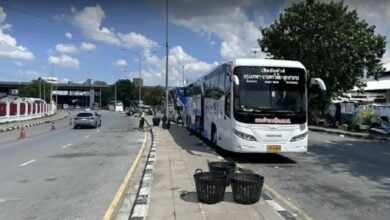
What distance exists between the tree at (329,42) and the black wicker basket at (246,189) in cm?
3684

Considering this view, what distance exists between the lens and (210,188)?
28.3 ft

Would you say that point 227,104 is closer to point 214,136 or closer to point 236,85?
point 236,85

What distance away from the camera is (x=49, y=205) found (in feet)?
30.9

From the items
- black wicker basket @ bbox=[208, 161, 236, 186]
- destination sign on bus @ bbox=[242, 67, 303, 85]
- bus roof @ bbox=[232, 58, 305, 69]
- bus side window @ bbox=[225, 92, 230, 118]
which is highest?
bus roof @ bbox=[232, 58, 305, 69]

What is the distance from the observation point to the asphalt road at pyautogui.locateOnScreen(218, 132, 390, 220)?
9203mm

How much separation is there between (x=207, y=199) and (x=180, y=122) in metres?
42.6

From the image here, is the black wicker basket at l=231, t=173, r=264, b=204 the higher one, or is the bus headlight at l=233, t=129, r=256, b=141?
the bus headlight at l=233, t=129, r=256, b=141

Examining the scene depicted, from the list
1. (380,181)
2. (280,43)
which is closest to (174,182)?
(380,181)

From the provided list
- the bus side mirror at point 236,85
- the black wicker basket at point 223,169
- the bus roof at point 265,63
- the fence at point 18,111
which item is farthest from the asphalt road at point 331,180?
the fence at point 18,111

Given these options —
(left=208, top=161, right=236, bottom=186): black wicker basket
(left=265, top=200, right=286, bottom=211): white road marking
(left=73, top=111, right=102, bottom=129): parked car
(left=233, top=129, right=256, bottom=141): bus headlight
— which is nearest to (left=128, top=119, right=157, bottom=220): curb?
(left=208, top=161, right=236, bottom=186): black wicker basket

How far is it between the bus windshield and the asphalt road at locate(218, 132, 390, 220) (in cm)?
152

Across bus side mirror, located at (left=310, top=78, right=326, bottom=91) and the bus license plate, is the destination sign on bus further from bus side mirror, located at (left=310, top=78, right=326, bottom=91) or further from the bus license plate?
the bus license plate

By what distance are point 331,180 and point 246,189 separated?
4751 millimetres

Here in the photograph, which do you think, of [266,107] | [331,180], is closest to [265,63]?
[266,107]
